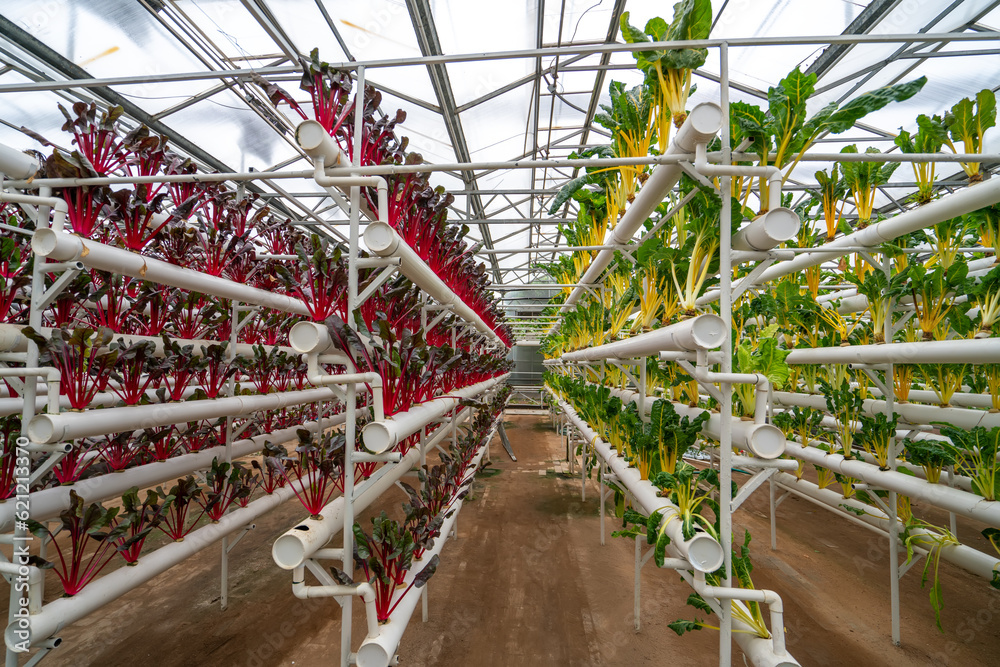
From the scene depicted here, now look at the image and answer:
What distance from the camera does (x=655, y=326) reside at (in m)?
3.13

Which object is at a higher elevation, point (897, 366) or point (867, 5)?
point (867, 5)

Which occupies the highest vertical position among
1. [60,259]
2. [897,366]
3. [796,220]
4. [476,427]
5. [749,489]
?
[796,220]

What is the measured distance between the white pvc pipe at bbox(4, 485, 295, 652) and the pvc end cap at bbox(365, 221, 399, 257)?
206 cm

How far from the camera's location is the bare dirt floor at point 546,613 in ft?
9.00

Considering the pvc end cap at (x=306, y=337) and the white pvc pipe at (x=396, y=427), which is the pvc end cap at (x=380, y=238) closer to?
the pvc end cap at (x=306, y=337)

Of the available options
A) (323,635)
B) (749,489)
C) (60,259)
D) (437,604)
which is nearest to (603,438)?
(437,604)

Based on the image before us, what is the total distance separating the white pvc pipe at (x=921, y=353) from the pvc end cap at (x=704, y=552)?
1359mm

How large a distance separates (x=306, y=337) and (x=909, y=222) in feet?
9.77

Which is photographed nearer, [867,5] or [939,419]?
[939,419]

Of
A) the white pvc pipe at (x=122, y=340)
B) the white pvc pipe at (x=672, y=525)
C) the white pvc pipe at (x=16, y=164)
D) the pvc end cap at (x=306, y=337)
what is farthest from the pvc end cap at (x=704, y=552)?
the white pvc pipe at (x=16, y=164)

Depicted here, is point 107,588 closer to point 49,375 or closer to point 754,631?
point 49,375

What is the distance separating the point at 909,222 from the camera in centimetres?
224

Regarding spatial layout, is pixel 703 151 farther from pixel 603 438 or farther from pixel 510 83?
pixel 510 83

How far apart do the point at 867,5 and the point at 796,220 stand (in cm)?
343
